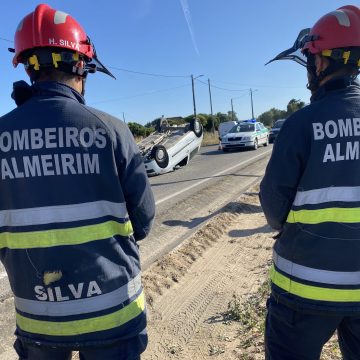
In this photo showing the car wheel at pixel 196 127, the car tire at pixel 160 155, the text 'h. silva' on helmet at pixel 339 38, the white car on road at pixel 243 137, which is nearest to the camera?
the text 'h. silva' on helmet at pixel 339 38

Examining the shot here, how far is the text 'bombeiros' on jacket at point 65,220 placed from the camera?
1691 millimetres

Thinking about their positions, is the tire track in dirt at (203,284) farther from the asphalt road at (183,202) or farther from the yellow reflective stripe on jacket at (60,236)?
the yellow reflective stripe on jacket at (60,236)

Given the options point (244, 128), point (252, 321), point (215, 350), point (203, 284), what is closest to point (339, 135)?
point (215, 350)

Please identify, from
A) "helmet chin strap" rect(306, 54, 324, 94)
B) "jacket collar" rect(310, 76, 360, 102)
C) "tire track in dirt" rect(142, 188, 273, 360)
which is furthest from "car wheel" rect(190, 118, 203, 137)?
"jacket collar" rect(310, 76, 360, 102)

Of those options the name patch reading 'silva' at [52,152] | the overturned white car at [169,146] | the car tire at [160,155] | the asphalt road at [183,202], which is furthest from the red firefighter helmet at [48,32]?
the car tire at [160,155]

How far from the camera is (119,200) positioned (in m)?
1.81

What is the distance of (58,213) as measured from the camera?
1684 millimetres

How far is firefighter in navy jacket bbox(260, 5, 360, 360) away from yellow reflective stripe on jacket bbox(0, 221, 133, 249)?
86 cm

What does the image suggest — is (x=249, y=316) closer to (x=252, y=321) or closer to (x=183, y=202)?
(x=252, y=321)

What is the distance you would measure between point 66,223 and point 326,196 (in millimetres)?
1164

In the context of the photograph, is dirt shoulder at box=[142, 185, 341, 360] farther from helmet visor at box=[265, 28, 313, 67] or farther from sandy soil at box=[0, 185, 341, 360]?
helmet visor at box=[265, 28, 313, 67]

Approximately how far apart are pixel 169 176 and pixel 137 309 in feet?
38.2

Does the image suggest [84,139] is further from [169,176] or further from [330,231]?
[169,176]

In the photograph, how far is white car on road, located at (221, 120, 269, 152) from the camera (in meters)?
22.2
